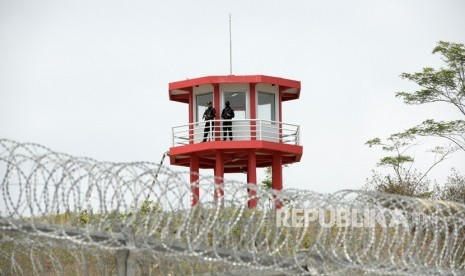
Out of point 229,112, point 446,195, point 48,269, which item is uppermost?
point 229,112

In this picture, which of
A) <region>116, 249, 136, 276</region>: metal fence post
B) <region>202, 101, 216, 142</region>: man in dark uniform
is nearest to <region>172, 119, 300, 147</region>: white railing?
<region>202, 101, 216, 142</region>: man in dark uniform

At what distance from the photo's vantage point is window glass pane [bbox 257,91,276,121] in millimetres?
32062

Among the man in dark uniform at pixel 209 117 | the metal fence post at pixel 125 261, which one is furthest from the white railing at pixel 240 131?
the metal fence post at pixel 125 261

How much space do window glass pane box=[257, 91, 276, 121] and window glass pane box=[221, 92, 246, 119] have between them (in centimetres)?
54

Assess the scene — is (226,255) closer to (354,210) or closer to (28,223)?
(354,210)

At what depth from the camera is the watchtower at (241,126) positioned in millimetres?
31359

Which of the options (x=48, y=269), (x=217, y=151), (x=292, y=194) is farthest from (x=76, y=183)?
(x=217, y=151)

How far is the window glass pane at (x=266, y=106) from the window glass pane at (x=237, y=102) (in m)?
0.54

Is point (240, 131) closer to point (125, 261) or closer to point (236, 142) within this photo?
point (236, 142)

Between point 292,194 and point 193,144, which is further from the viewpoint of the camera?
point 193,144

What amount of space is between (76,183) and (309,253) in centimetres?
385

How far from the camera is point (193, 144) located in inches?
1244

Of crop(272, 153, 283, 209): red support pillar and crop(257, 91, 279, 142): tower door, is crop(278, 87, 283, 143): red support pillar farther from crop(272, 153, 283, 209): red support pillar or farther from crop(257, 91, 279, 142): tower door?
crop(272, 153, 283, 209): red support pillar

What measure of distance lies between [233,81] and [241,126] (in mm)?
1452
